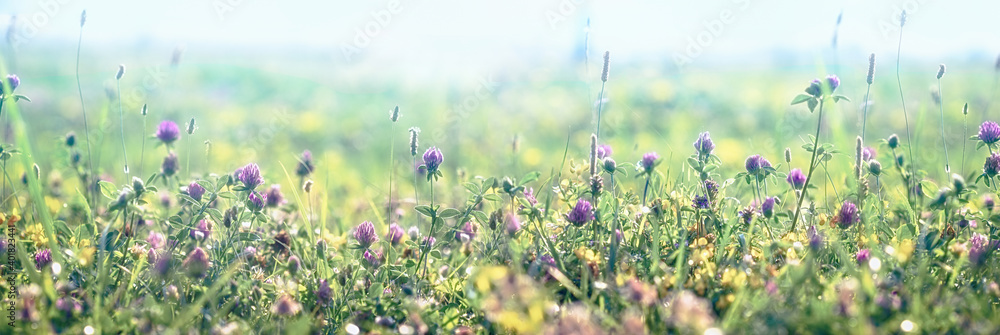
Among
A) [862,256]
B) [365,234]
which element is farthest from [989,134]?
[365,234]

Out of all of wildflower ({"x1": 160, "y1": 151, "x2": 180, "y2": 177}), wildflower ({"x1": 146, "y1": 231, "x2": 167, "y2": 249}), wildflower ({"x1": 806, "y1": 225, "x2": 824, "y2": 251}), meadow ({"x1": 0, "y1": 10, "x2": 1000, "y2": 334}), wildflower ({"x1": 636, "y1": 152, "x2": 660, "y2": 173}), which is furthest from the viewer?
wildflower ({"x1": 160, "y1": 151, "x2": 180, "y2": 177})

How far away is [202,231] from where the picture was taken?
2.16m

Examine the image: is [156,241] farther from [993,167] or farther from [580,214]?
[993,167]

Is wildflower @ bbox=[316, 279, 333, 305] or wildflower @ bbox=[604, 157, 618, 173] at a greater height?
wildflower @ bbox=[604, 157, 618, 173]

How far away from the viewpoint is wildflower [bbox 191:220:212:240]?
2.03 m

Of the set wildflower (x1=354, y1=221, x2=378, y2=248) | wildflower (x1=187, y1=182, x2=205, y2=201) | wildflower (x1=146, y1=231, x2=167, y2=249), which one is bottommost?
wildflower (x1=146, y1=231, x2=167, y2=249)

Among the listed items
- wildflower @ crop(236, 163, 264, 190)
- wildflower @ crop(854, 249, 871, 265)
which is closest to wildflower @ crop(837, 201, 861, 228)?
wildflower @ crop(854, 249, 871, 265)

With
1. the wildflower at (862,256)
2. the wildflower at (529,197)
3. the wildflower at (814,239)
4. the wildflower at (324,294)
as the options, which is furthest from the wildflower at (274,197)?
the wildflower at (862,256)

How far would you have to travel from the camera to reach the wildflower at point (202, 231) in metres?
2.03

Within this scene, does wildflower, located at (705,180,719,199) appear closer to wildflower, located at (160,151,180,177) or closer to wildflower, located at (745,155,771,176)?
wildflower, located at (745,155,771,176)

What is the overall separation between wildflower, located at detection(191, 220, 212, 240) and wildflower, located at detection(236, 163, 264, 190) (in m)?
0.20

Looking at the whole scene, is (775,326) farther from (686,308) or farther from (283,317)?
(283,317)

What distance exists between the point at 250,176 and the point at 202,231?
32 centimetres

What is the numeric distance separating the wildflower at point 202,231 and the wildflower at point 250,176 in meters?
0.20
